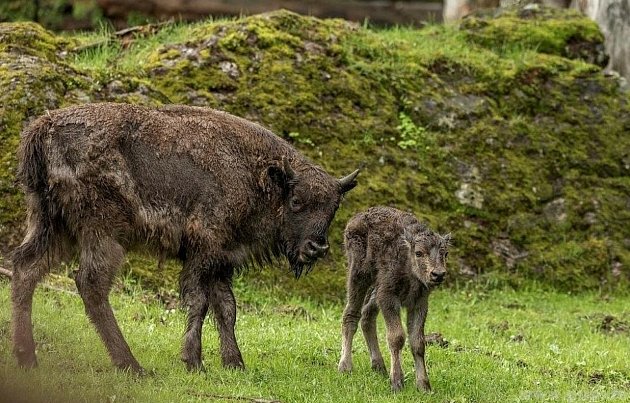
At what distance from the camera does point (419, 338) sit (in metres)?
10.4

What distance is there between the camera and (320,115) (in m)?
16.2

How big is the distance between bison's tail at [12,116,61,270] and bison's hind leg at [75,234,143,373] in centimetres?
37

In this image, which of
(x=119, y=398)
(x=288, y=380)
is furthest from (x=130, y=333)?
(x=119, y=398)

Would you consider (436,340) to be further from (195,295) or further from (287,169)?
(195,295)

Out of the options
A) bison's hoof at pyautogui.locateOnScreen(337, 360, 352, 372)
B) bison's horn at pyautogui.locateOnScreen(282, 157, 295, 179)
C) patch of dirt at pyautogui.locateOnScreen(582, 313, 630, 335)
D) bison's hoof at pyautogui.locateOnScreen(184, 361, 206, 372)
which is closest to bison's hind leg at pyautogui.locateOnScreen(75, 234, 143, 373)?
bison's hoof at pyautogui.locateOnScreen(184, 361, 206, 372)

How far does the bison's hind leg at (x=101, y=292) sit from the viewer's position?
969cm

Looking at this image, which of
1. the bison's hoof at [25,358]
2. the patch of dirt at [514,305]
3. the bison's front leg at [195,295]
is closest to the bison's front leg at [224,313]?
the bison's front leg at [195,295]

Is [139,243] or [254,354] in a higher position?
[139,243]

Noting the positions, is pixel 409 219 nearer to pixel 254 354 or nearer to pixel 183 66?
pixel 254 354

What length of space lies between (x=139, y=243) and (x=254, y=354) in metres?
1.82

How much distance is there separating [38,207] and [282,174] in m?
2.33

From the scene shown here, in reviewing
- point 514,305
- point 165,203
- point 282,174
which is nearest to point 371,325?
point 282,174

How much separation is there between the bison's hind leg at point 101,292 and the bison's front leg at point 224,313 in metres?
1.02

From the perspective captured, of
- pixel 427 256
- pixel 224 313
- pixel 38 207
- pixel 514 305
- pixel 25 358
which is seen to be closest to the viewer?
pixel 25 358
